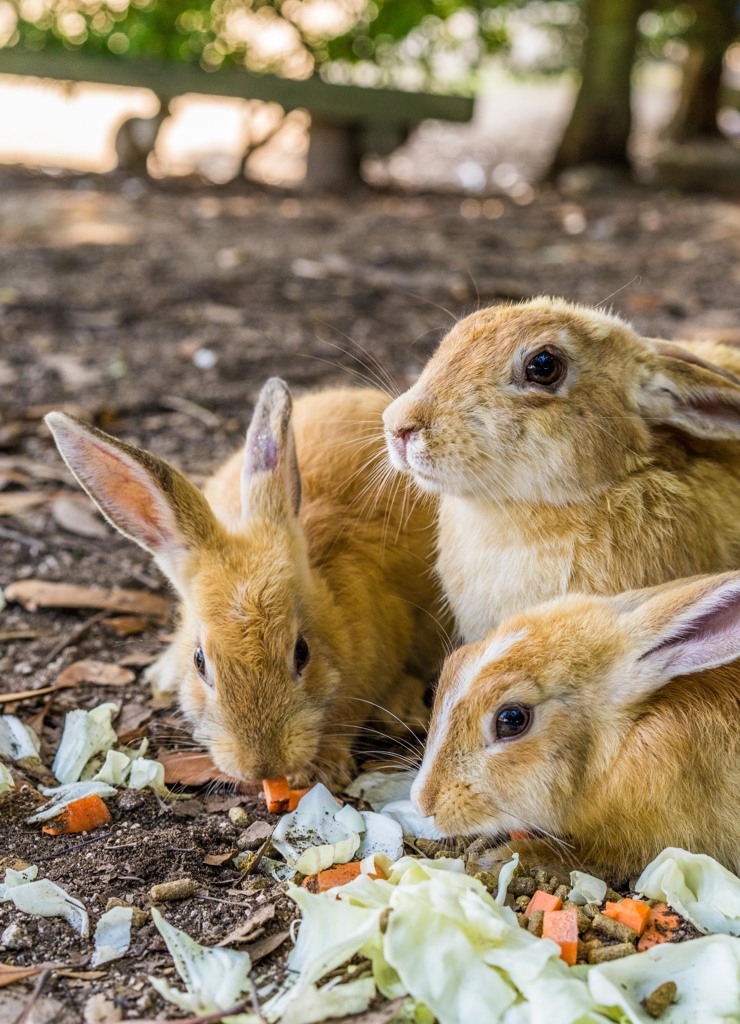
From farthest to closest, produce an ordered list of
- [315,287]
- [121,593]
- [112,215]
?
[112,215] < [315,287] < [121,593]

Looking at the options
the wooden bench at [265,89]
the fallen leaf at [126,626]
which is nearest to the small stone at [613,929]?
the fallen leaf at [126,626]

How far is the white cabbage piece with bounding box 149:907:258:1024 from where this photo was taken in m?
2.66

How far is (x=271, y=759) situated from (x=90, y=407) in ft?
10.7

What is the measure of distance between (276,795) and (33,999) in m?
1.00

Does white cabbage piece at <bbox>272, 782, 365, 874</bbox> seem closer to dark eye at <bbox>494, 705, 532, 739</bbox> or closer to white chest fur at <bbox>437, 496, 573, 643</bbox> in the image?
dark eye at <bbox>494, 705, 532, 739</bbox>

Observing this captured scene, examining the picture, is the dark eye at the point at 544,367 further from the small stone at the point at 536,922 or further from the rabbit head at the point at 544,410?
the small stone at the point at 536,922

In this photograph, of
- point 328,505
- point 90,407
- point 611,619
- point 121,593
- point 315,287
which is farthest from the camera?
point 315,287

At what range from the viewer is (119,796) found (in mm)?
3523

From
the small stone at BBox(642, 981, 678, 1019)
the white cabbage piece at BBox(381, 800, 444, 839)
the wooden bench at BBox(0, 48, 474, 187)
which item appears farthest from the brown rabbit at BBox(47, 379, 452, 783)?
the wooden bench at BBox(0, 48, 474, 187)

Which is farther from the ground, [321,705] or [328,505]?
[328,505]

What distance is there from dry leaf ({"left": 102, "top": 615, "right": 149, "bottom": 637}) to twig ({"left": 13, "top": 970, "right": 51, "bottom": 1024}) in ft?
5.86

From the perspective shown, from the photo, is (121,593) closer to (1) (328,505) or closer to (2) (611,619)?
(1) (328,505)

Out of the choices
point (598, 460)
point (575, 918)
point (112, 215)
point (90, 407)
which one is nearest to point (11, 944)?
point (575, 918)

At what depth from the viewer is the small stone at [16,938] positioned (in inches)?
114
